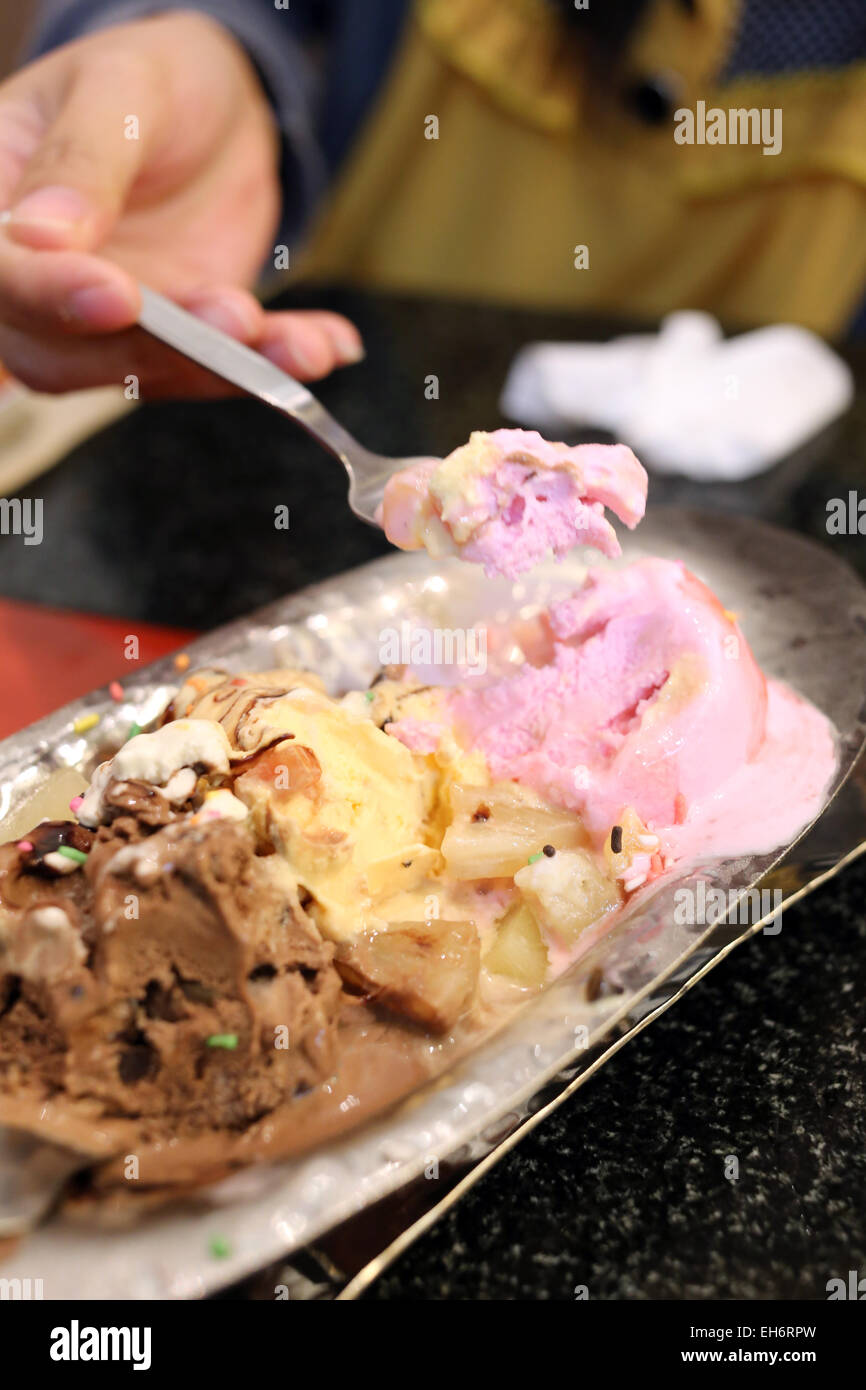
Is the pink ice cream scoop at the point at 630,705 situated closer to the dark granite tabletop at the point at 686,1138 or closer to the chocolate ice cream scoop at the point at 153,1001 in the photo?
the dark granite tabletop at the point at 686,1138

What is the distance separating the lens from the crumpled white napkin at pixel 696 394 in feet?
9.11

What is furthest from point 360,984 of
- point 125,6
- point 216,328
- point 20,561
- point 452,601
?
point 125,6

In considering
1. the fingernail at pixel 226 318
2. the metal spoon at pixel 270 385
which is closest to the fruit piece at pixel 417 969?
the metal spoon at pixel 270 385

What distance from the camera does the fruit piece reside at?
1.30 meters

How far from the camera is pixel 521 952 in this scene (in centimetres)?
142

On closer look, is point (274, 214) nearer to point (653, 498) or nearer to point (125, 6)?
point (125, 6)

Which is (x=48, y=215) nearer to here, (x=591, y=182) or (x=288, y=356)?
(x=288, y=356)

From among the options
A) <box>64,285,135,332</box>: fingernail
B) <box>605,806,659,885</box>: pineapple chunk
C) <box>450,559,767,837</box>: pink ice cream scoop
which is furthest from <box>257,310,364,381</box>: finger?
<box>605,806,659,885</box>: pineapple chunk

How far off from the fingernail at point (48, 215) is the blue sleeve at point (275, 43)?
94 centimetres

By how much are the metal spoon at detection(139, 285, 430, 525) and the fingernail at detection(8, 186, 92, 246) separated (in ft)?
0.50

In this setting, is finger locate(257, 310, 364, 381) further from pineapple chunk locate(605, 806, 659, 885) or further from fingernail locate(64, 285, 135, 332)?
pineapple chunk locate(605, 806, 659, 885)

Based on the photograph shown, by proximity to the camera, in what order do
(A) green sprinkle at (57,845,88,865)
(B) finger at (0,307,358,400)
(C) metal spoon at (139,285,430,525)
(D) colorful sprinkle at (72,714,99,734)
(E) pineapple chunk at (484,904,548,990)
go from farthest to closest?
(B) finger at (0,307,358,400) → (C) metal spoon at (139,285,430,525) → (D) colorful sprinkle at (72,714,99,734) → (E) pineapple chunk at (484,904,548,990) → (A) green sprinkle at (57,845,88,865)

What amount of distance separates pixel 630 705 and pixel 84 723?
0.77 meters

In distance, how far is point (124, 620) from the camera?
236 centimetres
